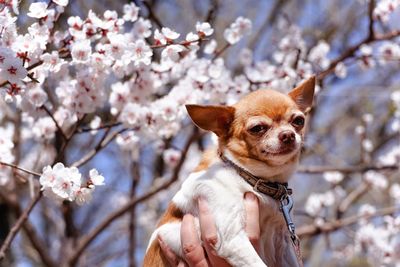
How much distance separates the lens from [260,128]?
110 inches

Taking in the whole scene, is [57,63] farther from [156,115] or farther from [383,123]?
[383,123]

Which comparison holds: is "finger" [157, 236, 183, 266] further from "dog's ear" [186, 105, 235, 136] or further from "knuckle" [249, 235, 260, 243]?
"dog's ear" [186, 105, 235, 136]

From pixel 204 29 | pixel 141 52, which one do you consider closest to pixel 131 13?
pixel 141 52

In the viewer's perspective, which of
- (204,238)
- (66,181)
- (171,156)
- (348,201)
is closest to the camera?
(66,181)

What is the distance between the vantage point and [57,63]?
2959 millimetres

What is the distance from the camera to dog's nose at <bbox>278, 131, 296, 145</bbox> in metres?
2.68

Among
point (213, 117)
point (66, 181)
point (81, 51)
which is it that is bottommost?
point (66, 181)

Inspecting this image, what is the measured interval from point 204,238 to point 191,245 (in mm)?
118

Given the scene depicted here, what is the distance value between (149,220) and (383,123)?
4753mm

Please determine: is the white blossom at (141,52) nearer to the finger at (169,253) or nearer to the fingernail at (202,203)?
the fingernail at (202,203)

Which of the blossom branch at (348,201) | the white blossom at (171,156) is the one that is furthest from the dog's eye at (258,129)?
the blossom branch at (348,201)

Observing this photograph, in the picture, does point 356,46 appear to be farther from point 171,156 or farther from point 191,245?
point 191,245

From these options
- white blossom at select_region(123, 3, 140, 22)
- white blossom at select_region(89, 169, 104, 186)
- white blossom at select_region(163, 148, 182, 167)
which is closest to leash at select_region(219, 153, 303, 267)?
white blossom at select_region(89, 169, 104, 186)

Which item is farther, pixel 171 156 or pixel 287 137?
pixel 171 156
